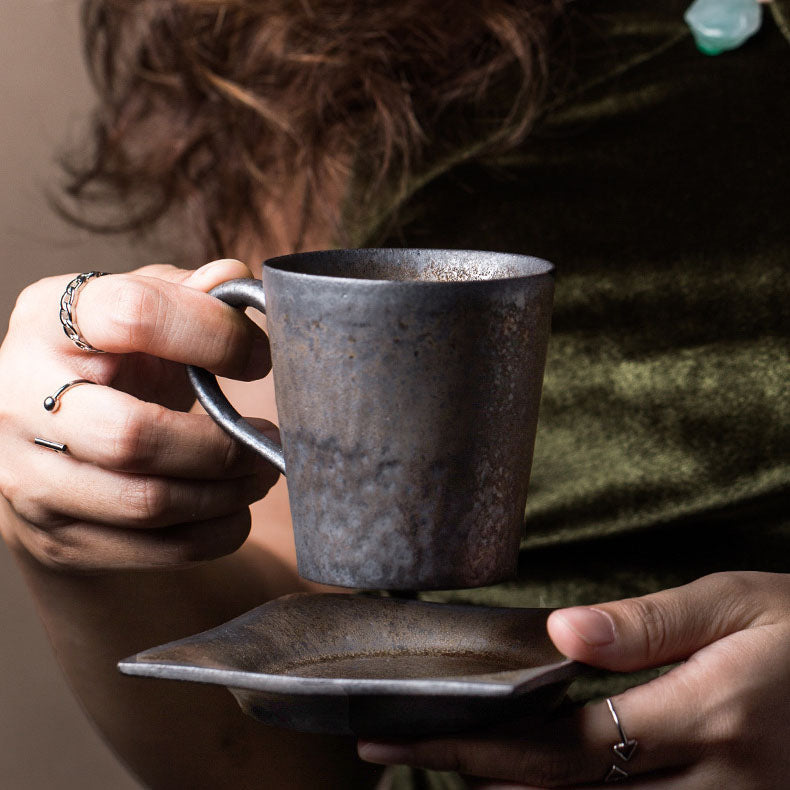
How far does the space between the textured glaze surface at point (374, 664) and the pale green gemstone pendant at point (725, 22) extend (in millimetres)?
685

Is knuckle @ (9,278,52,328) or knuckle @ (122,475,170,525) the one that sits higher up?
knuckle @ (9,278,52,328)

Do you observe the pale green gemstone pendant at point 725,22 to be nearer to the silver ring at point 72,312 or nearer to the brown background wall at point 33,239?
the silver ring at point 72,312

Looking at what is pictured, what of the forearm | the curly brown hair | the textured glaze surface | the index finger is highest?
the curly brown hair

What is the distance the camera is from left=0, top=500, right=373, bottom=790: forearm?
3.04 feet

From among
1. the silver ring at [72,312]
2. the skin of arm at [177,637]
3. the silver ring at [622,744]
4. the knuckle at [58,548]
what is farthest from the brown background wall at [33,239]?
the silver ring at [622,744]

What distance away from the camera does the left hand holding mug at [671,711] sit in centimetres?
57

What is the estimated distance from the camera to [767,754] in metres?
0.66

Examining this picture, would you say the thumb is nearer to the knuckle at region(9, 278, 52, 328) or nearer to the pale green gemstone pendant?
the knuckle at region(9, 278, 52, 328)

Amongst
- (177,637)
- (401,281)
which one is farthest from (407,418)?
(177,637)

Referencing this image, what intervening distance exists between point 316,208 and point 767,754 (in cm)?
76

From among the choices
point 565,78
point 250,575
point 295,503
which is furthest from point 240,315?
point 565,78

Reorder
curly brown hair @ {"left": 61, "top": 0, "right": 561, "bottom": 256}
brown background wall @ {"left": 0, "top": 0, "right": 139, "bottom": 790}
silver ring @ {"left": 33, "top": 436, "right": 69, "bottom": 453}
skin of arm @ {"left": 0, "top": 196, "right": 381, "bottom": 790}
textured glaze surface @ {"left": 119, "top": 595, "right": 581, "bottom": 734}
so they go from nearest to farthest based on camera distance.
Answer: textured glaze surface @ {"left": 119, "top": 595, "right": 581, "bottom": 734} → silver ring @ {"left": 33, "top": 436, "right": 69, "bottom": 453} → skin of arm @ {"left": 0, "top": 196, "right": 381, "bottom": 790} → curly brown hair @ {"left": 61, "top": 0, "right": 561, "bottom": 256} → brown background wall @ {"left": 0, "top": 0, "right": 139, "bottom": 790}

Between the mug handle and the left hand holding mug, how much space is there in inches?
7.4

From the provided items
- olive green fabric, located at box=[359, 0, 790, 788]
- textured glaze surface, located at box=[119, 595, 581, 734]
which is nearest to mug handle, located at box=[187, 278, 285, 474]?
textured glaze surface, located at box=[119, 595, 581, 734]
